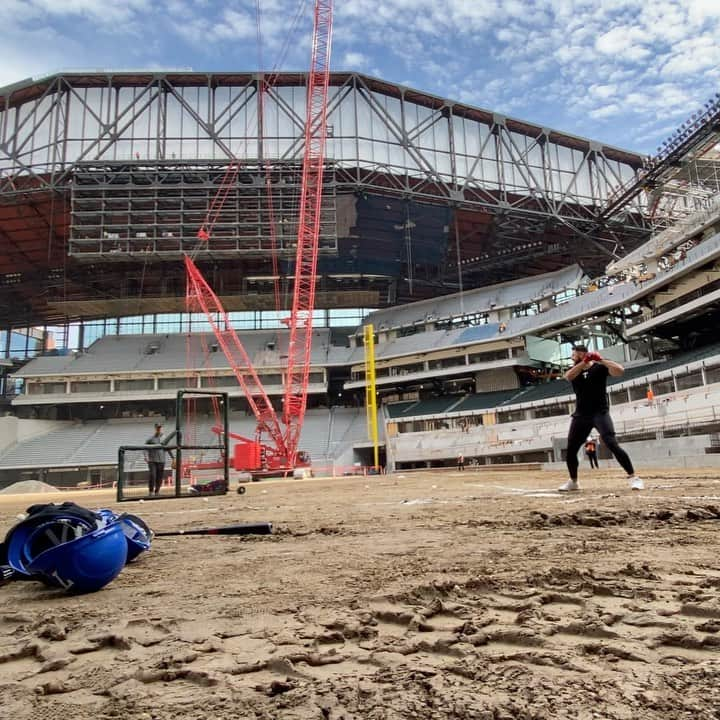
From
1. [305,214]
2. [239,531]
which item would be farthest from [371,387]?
[239,531]

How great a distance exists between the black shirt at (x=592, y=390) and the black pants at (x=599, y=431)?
0.08 metres

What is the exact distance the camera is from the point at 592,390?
7312mm

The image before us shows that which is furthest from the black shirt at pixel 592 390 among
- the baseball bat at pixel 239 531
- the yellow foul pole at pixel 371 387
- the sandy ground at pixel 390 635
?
the yellow foul pole at pixel 371 387

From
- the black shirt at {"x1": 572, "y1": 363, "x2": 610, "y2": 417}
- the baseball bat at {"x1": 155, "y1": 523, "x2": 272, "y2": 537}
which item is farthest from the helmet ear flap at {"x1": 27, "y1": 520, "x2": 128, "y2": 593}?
the black shirt at {"x1": 572, "y1": 363, "x2": 610, "y2": 417}

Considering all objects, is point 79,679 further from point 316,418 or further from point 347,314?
point 347,314

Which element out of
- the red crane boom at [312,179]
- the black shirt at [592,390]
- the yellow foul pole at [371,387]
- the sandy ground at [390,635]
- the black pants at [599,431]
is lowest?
the sandy ground at [390,635]

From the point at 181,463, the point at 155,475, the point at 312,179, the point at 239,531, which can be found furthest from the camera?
the point at 312,179

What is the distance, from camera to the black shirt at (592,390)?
7277mm

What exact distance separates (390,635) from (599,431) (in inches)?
246

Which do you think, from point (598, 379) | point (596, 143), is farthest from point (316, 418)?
point (598, 379)

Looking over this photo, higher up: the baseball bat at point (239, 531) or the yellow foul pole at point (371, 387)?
the yellow foul pole at point (371, 387)

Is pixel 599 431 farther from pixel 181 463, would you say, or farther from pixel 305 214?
pixel 305 214

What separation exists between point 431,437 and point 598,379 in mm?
36983

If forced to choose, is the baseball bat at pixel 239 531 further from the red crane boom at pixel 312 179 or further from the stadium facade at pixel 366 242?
the red crane boom at pixel 312 179
